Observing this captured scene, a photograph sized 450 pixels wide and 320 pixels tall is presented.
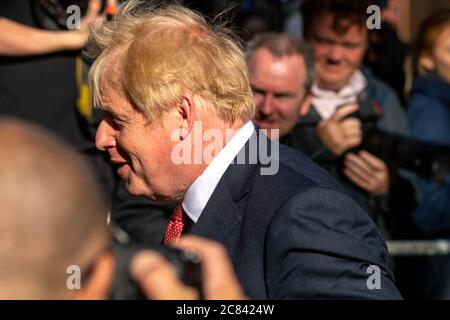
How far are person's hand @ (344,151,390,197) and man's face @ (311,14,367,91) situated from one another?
1.80 ft

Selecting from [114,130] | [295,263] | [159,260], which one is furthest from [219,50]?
[159,260]

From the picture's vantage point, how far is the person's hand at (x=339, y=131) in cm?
482

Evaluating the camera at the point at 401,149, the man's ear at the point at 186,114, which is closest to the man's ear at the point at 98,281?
the man's ear at the point at 186,114

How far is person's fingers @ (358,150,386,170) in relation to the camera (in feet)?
16.0

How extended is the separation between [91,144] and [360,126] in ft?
4.30

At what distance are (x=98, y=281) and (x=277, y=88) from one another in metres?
3.25

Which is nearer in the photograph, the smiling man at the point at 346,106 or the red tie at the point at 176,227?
the red tie at the point at 176,227

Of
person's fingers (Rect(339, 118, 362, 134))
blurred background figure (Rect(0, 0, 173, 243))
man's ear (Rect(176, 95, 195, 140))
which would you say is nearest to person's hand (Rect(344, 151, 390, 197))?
person's fingers (Rect(339, 118, 362, 134))

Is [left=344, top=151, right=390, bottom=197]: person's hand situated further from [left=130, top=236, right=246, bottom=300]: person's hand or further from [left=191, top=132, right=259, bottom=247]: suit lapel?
[left=130, top=236, right=246, bottom=300]: person's hand

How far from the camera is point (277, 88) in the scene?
4938 millimetres

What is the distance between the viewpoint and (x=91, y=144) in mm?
4840

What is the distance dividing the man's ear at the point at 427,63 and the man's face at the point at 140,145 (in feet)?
8.60

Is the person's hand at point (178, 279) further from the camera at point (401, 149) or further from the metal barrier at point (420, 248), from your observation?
the metal barrier at point (420, 248)

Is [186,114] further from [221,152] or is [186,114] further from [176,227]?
[176,227]
